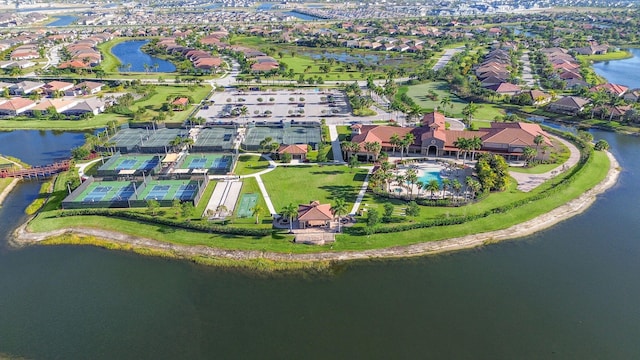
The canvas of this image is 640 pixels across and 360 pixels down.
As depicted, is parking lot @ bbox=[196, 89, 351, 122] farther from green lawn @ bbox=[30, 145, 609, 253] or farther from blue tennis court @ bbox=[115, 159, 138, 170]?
green lawn @ bbox=[30, 145, 609, 253]

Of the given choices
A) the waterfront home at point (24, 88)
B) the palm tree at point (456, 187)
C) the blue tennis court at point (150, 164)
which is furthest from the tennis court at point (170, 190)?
the waterfront home at point (24, 88)

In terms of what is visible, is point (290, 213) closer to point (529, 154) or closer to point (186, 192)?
point (186, 192)

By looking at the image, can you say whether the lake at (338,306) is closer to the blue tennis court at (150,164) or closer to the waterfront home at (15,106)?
the blue tennis court at (150,164)

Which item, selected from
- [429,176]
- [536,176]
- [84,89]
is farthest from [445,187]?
[84,89]

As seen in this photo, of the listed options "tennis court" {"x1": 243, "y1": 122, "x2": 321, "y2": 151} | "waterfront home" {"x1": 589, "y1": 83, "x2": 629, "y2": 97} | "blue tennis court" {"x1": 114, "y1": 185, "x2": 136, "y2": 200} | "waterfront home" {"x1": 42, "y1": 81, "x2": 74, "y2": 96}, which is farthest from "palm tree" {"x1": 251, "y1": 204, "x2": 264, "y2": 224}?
"waterfront home" {"x1": 589, "y1": 83, "x2": 629, "y2": 97}

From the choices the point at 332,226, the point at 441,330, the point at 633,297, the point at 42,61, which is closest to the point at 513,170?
the point at 633,297

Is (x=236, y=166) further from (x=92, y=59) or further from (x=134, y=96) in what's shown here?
(x=92, y=59)
